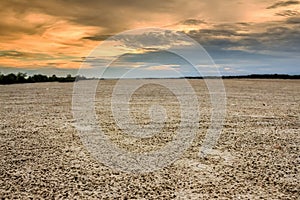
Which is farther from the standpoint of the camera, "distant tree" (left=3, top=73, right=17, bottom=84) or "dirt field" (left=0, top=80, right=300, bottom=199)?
"distant tree" (left=3, top=73, right=17, bottom=84)

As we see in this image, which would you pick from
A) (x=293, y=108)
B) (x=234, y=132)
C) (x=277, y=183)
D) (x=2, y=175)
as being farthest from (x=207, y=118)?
(x=2, y=175)

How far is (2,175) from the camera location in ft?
13.6

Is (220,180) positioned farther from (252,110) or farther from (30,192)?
(252,110)

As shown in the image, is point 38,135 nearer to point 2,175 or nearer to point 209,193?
point 2,175

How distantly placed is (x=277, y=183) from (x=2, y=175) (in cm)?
301

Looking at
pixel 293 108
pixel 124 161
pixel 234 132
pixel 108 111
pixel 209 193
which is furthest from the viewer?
pixel 293 108

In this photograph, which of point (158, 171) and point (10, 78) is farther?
point (10, 78)

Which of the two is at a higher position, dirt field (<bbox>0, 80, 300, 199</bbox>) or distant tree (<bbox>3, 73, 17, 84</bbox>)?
distant tree (<bbox>3, 73, 17, 84</bbox>)

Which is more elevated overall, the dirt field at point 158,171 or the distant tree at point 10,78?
the distant tree at point 10,78

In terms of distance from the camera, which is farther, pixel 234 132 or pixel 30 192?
pixel 234 132

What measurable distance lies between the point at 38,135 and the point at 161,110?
12.5ft

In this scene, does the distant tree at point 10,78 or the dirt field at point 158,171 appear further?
the distant tree at point 10,78

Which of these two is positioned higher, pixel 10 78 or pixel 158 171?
pixel 10 78

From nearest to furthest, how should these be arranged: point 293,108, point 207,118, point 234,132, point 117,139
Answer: point 117,139
point 234,132
point 207,118
point 293,108
